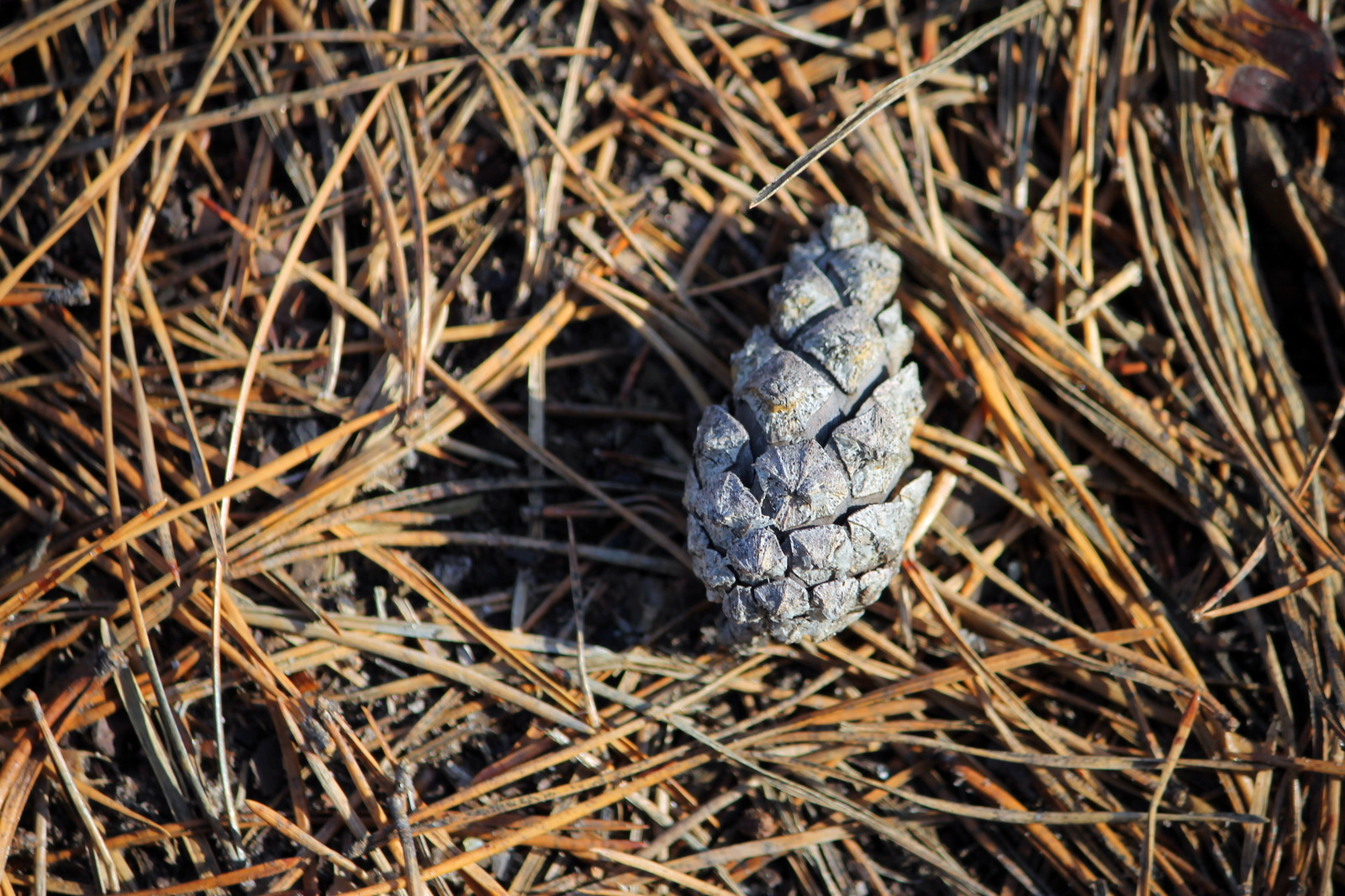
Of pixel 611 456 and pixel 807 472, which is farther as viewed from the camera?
pixel 611 456

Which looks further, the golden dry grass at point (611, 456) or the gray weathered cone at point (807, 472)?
the golden dry grass at point (611, 456)

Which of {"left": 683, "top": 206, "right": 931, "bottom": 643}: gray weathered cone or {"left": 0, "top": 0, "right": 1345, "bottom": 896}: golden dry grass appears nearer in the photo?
{"left": 683, "top": 206, "right": 931, "bottom": 643}: gray weathered cone

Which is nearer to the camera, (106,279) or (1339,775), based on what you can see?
(1339,775)

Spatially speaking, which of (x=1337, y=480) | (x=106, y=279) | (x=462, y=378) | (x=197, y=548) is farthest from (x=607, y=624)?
(x=1337, y=480)

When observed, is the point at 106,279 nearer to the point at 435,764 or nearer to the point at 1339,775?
the point at 435,764
